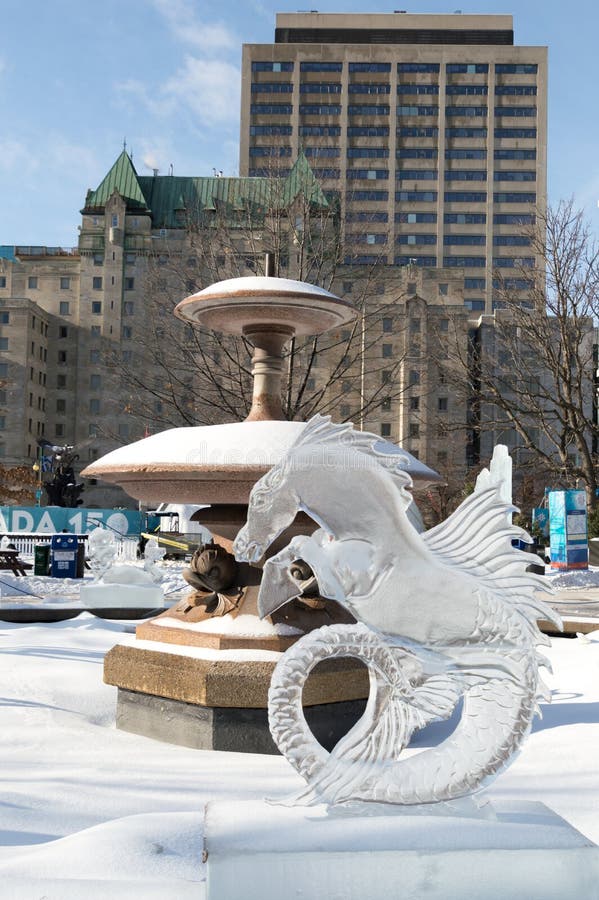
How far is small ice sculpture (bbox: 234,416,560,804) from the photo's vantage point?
251cm

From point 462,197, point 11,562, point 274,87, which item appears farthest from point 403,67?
point 11,562

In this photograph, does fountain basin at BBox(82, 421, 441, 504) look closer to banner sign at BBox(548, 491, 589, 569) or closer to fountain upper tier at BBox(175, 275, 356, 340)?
fountain upper tier at BBox(175, 275, 356, 340)

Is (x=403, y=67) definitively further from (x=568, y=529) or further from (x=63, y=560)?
(x=63, y=560)

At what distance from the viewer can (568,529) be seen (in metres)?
19.1

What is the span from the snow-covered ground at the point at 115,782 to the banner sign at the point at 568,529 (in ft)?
39.9

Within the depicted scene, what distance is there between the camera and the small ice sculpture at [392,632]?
8.24ft

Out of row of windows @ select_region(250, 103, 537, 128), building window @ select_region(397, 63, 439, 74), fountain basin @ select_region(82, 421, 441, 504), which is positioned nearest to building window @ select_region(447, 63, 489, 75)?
building window @ select_region(397, 63, 439, 74)

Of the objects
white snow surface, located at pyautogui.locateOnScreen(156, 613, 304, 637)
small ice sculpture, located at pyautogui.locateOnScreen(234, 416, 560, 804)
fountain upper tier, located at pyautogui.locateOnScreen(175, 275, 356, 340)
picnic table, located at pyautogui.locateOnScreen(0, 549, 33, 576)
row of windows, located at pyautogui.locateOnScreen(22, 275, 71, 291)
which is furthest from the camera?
row of windows, located at pyautogui.locateOnScreen(22, 275, 71, 291)

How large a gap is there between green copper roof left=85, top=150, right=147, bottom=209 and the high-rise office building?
1894cm

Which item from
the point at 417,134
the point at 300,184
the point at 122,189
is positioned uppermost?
the point at 417,134

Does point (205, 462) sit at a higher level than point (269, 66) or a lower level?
lower

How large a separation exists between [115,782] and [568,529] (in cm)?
1648

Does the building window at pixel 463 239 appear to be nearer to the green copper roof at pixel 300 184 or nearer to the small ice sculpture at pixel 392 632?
the green copper roof at pixel 300 184

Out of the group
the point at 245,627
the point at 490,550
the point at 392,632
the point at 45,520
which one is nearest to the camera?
the point at 392,632
